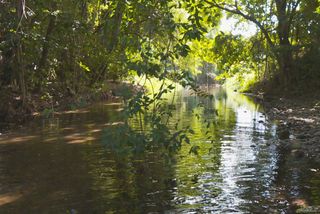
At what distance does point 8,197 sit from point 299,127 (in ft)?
33.8

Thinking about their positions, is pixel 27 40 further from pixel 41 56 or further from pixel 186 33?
pixel 186 33

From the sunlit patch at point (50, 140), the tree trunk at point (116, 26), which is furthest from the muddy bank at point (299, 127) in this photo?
the sunlit patch at point (50, 140)

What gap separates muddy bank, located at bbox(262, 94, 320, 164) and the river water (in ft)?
1.22

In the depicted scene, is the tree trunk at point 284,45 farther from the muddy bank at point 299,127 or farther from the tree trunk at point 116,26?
the tree trunk at point 116,26

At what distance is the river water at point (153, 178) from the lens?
652cm

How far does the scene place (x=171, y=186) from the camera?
24.7 feet

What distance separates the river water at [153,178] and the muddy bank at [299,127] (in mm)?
371

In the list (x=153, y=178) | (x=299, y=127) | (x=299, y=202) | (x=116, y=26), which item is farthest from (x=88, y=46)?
(x=299, y=202)

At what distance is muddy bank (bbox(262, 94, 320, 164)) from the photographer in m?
10.5

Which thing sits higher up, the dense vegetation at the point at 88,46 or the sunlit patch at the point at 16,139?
the dense vegetation at the point at 88,46

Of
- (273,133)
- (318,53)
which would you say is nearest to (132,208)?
(273,133)

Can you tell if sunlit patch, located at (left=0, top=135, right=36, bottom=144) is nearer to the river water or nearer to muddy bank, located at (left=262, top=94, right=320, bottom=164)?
the river water

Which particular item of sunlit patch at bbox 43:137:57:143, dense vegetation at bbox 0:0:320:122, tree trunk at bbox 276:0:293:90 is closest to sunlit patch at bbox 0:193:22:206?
dense vegetation at bbox 0:0:320:122

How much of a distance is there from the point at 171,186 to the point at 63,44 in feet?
48.4
